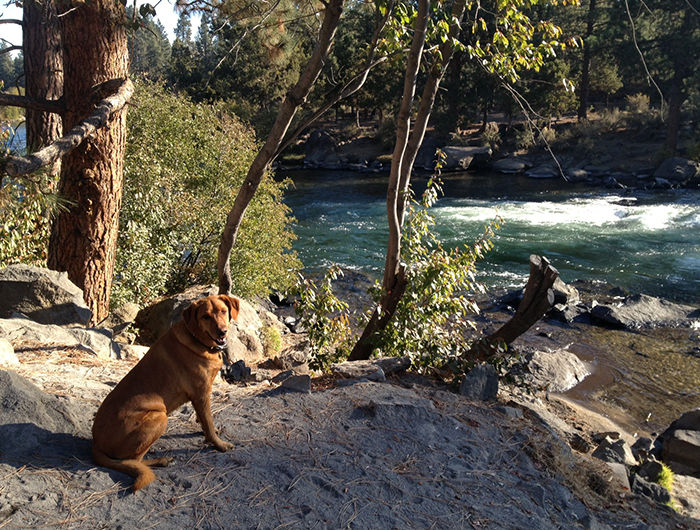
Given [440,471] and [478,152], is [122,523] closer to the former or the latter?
[440,471]

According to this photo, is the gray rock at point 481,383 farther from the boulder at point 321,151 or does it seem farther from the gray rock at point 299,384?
the boulder at point 321,151

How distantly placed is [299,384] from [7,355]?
2.53m

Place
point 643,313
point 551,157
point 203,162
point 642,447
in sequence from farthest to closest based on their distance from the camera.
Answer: point 551,157
point 203,162
point 643,313
point 642,447

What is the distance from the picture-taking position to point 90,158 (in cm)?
673

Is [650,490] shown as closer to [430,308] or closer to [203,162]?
[430,308]

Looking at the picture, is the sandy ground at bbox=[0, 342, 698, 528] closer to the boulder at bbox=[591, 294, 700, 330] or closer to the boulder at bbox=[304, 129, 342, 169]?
the boulder at bbox=[591, 294, 700, 330]

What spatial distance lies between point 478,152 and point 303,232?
21066 millimetres

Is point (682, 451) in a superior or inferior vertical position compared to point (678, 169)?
inferior

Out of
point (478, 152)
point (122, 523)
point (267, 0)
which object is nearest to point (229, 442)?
point (122, 523)

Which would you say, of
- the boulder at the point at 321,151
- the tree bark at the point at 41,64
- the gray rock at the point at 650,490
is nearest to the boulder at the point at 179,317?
the tree bark at the point at 41,64

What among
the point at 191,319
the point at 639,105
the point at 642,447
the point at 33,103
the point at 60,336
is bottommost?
the point at 642,447

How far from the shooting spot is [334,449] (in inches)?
162

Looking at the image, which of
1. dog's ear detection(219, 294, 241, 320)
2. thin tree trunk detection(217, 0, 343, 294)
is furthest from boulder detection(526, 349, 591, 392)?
dog's ear detection(219, 294, 241, 320)

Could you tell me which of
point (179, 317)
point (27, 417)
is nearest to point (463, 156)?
point (179, 317)
